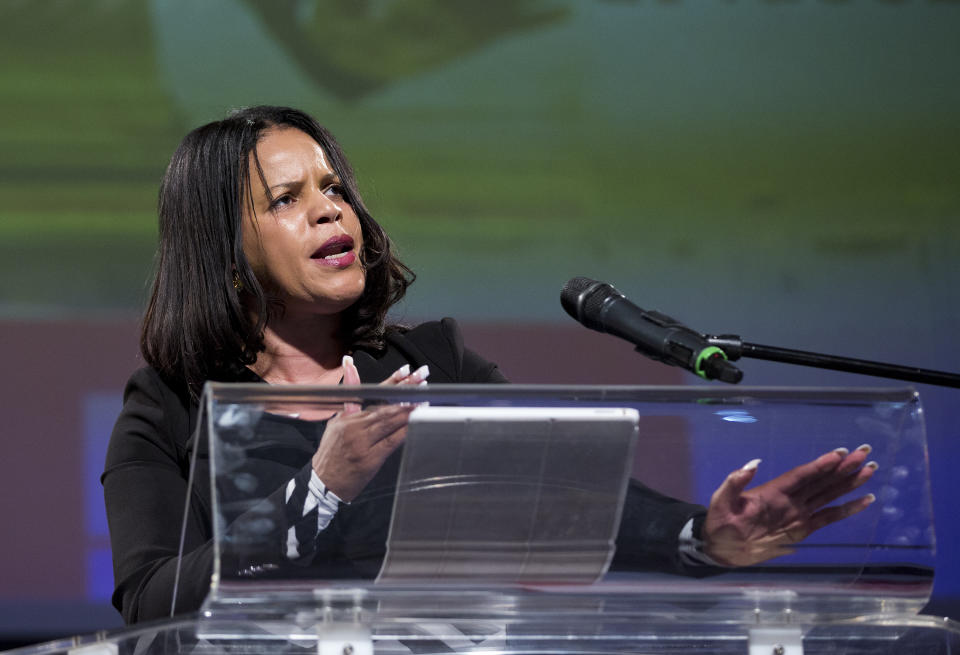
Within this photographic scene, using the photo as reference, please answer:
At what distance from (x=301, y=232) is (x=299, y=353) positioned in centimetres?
23

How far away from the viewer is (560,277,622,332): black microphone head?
129 cm

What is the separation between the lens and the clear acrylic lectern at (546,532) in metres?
1.08

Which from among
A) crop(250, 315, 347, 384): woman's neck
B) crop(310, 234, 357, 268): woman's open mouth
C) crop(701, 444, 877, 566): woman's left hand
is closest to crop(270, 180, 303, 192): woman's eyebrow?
crop(310, 234, 357, 268): woman's open mouth

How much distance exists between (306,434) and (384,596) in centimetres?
17

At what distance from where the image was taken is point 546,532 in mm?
1099

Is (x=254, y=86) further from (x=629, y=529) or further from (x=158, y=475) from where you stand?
(x=629, y=529)

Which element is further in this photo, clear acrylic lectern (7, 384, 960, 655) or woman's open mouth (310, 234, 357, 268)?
woman's open mouth (310, 234, 357, 268)

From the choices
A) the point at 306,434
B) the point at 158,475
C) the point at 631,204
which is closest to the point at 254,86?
the point at 631,204

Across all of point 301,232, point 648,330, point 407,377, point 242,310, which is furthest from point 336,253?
point 648,330

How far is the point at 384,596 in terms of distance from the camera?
1099mm

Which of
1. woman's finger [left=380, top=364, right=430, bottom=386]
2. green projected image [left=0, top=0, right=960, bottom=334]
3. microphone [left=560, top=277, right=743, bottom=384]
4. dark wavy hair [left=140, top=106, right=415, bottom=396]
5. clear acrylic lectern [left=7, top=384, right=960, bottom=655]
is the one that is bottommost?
clear acrylic lectern [left=7, top=384, right=960, bottom=655]

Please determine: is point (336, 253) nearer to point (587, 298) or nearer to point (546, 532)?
point (587, 298)

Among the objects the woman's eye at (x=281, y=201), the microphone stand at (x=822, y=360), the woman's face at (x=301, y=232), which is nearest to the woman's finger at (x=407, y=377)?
the microphone stand at (x=822, y=360)

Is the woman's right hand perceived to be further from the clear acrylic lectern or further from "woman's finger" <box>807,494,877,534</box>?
"woman's finger" <box>807,494,877,534</box>
